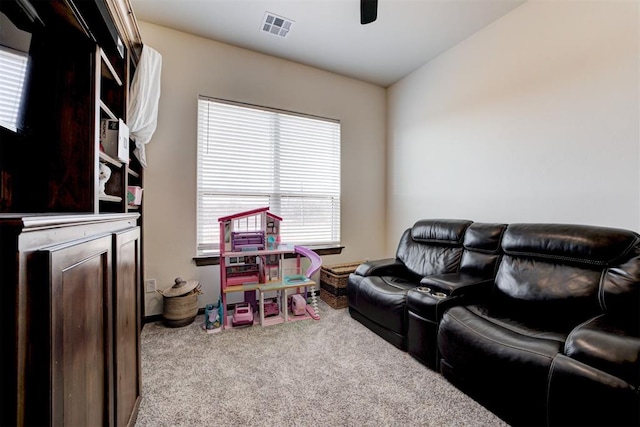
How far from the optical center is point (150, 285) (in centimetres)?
257

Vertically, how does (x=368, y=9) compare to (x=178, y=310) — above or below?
above

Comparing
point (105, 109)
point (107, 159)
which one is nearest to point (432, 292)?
point (107, 159)

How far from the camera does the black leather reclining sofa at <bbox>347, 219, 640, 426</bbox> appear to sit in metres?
1.11

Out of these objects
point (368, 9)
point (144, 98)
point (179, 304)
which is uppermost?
point (368, 9)

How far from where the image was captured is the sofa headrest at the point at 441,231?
8.29 ft

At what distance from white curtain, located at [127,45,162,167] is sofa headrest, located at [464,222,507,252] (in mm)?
2954

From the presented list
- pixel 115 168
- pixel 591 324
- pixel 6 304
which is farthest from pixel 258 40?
pixel 591 324

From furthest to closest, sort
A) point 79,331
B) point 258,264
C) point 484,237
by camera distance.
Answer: point 258,264
point 484,237
point 79,331

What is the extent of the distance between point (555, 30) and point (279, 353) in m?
3.35

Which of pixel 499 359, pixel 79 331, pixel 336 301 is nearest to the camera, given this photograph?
pixel 79 331

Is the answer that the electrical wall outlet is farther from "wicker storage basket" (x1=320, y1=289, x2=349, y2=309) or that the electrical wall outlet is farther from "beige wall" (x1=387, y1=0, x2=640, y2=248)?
"beige wall" (x1=387, y1=0, x2=640, y2=248)

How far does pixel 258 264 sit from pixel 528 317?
226 centimetres

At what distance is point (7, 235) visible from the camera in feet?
1.74

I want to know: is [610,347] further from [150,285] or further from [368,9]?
[150,285]
